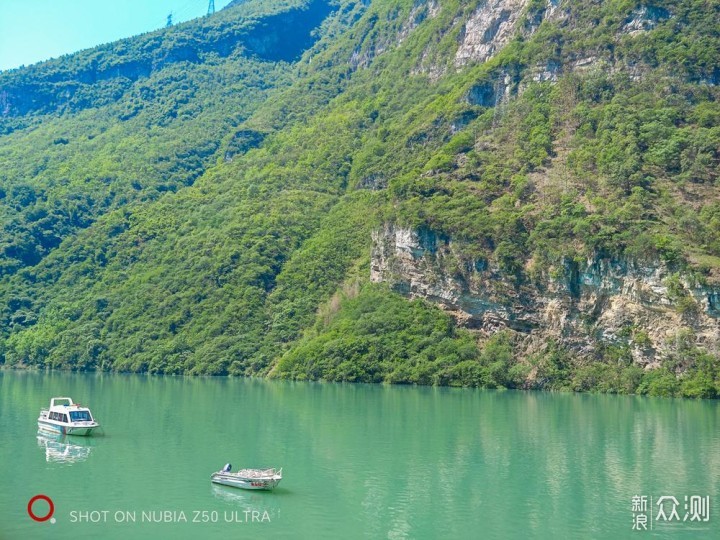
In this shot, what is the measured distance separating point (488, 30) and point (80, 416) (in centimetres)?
12967

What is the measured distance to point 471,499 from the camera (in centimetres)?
3794

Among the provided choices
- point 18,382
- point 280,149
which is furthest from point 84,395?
point 280,149

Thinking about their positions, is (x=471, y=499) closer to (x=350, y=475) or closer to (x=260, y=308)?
(x=350, y=475)

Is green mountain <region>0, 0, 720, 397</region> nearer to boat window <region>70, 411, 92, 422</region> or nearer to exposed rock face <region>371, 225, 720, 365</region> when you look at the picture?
exposed rock face <region>371, 225, 720, 365</region>

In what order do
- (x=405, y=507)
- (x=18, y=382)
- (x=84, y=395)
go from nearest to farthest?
(x=405, y=507)
(x=84, y=395)
(x=18, y=382)

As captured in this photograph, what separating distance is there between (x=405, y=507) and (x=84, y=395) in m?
56.1

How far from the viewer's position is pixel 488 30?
165m

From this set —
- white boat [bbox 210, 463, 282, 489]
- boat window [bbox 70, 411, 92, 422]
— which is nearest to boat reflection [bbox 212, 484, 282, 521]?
white boat [bbox 210, 463, 282, 489]

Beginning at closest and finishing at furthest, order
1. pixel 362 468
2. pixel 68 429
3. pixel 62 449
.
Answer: pixel 362 468 → pixel 62 449 → pixel 68 429

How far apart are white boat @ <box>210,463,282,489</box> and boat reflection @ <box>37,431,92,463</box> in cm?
1086

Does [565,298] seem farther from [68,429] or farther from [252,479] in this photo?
[252,479]

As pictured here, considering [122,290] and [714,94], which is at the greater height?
[714,94]

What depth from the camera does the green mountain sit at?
103m

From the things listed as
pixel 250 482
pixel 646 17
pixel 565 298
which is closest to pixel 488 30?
pixel 646 17
